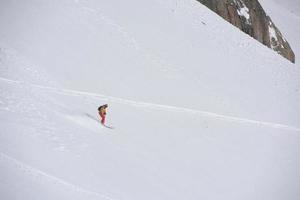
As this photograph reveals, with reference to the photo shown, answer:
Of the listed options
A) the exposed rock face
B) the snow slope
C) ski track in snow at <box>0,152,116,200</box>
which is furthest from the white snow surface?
the snow slope

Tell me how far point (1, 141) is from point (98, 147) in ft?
7.86

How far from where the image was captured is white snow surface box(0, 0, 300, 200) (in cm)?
1038

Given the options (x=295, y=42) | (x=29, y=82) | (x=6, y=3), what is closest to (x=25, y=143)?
(x=29, y=82)

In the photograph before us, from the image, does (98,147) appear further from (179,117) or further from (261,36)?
(261,36)

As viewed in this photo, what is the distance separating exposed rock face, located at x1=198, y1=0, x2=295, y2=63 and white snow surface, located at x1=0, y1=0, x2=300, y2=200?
96cm

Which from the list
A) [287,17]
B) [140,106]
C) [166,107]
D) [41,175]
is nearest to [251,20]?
[166,107]

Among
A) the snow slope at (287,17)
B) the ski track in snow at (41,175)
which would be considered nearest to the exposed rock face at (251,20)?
the snow slope at (287,17)

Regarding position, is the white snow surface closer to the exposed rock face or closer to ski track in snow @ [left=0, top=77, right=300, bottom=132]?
ski track in snow @ [left=0, top=77, right=300, bottom=132]

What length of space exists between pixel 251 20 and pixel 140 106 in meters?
12.6

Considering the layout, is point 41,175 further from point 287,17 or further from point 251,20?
point 287,17

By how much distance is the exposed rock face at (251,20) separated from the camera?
25484 mm

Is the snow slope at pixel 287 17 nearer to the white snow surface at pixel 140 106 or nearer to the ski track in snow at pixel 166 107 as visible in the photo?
the white snow surface at pixel 140 106

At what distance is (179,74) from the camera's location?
19.0 metres

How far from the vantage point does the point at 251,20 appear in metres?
26.4
